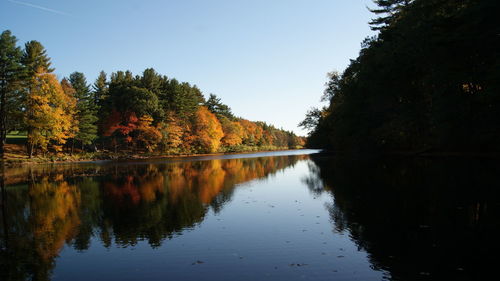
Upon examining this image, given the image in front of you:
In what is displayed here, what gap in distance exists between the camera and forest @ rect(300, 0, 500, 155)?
68.8ft

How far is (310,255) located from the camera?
688 cm

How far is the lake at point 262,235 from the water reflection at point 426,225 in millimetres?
32

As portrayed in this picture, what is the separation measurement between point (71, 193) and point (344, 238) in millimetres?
14999

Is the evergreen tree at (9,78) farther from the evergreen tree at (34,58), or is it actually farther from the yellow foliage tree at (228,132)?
the yellow foliage tree at (228,132)

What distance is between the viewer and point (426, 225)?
8586mm

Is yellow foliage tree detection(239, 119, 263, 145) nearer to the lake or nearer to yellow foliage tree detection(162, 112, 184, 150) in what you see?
yellow foliage tree detection(162, 112, 184, 150)

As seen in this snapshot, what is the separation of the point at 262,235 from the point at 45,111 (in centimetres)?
4567

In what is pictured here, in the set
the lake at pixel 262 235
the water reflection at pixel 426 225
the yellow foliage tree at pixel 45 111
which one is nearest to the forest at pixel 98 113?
the yellow foliage tree at pixel 45 111

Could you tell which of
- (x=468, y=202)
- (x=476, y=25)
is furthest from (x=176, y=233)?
(x=476, y=25)

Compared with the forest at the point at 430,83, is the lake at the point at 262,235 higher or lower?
lower

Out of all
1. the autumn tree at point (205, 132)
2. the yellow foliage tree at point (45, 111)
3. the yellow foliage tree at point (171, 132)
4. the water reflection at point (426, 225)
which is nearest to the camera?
the water reflection at point (426, 225)

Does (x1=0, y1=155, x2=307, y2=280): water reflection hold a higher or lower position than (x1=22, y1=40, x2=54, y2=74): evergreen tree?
lower

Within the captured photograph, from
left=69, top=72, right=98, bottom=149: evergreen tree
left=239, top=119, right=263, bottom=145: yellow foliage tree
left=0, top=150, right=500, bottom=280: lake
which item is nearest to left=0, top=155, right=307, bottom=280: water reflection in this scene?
left=0, top=150, right=500, bottom=280: lake

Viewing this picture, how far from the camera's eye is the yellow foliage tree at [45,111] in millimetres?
43562
